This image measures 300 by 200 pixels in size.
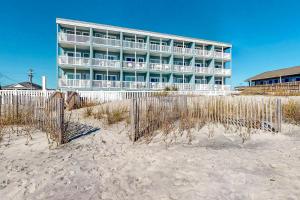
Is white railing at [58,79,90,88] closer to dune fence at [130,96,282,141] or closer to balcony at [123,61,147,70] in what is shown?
balcony at [123,61,147,70]

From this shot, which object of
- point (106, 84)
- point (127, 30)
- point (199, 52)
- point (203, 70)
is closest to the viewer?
point (106, 84)

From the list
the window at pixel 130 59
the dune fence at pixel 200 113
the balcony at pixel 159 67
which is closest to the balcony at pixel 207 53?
the balcony at pixel 159 67

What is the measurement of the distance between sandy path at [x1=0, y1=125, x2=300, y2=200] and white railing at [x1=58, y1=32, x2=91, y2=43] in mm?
21627

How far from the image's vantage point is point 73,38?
24.7 meters

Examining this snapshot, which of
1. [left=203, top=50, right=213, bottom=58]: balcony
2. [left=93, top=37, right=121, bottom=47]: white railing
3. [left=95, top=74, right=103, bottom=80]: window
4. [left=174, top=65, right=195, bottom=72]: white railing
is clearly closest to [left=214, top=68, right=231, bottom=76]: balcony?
[left=203, top=50, right=213, bottom=58]: balcony

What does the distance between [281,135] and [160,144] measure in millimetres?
4858

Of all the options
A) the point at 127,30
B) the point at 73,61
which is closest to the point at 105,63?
the point at 73,61

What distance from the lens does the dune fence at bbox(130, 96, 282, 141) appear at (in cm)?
698

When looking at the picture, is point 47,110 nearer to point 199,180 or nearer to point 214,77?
point 199,180

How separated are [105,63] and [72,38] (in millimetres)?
5440

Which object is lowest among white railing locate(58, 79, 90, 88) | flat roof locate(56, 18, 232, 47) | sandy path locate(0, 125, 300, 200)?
sandy path locate(0, 125, 300, 200)

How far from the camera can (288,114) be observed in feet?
30.7

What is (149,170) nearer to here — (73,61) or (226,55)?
(73,61)

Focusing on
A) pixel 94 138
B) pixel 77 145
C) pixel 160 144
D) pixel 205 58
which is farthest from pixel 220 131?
pixel 205 58
